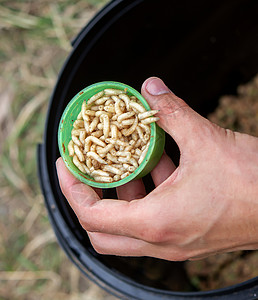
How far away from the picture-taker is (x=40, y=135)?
5.87 ft

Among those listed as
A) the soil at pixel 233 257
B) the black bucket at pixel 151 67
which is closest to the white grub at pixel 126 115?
the black bucket at pixel 151 67

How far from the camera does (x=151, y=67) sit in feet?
4.20

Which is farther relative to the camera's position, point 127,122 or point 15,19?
point 15,19

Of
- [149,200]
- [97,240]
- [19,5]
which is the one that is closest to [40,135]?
[19,5]

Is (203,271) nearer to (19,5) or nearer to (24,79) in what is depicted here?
(24,79)

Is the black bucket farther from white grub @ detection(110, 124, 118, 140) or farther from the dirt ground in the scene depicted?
the dirt ground

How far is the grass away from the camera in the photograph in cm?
170

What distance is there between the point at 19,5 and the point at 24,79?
0.39m

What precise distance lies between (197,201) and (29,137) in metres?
1.23

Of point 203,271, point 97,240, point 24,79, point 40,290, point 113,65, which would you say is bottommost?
point 203,271

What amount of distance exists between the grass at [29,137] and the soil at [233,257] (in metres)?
0.54

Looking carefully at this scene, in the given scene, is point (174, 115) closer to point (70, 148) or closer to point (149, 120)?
point (149, 120)

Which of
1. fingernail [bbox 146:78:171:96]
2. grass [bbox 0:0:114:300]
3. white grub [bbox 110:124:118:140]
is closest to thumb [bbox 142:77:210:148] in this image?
fingernail [bbox 146:78:171:96]

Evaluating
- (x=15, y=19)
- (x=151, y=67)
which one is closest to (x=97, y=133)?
(x=151, y=67)
